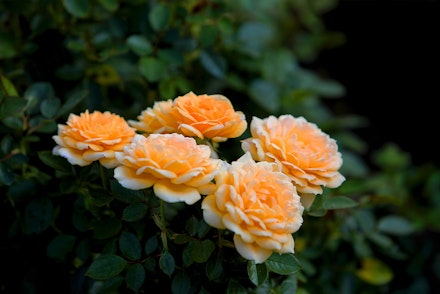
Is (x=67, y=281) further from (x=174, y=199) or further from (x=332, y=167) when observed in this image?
(x=332, y=167)

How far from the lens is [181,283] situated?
3.03ft

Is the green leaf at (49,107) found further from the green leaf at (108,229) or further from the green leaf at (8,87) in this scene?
the green leaf at (108,229)

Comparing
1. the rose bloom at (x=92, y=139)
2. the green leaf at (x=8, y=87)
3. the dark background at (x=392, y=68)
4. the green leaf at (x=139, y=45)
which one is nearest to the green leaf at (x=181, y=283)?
the rose bloom at (x=92, y=139)

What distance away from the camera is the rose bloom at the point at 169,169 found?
0.80 metres

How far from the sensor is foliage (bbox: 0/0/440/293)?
955 mm

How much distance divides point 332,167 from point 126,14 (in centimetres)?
90

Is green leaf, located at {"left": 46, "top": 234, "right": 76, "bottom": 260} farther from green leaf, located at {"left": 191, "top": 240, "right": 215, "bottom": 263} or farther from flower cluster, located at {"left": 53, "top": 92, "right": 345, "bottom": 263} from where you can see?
green leaf, located at {"left": 191, "top": 240, "right": 215, "bottom": 263}

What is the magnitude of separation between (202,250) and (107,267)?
0.18m

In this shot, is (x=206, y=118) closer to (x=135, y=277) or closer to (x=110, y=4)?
(x=135, y=277)

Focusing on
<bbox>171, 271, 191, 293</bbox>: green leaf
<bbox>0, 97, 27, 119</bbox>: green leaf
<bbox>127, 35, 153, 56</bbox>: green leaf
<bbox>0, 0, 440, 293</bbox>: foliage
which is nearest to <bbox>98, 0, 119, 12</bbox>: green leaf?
<bbox>0, 0, 440, 293</bbox>: foliage

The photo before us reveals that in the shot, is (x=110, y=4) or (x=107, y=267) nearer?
(x=107, y=267)

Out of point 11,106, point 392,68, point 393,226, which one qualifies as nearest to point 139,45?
point 11,106

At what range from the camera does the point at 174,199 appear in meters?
0.80

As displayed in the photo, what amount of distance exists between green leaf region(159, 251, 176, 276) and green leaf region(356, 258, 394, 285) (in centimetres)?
83
